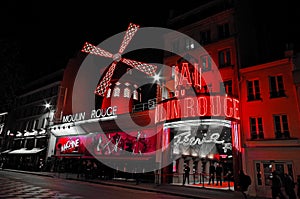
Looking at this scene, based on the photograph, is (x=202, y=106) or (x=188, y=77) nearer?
(x=202, y=106)

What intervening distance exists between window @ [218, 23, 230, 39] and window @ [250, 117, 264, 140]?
6124 millimetres

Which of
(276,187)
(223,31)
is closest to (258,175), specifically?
(276,187)

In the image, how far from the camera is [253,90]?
43.4 feet

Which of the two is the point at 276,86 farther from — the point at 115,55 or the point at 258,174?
the point at 115,55

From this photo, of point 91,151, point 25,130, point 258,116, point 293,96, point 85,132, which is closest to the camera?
point 293,96

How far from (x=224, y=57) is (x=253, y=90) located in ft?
10.7

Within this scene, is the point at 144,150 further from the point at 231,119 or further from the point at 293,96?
the point at 293,96

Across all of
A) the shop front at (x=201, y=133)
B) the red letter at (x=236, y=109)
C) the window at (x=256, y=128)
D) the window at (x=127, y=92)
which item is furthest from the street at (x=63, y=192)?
the window at (x=127, y=92)

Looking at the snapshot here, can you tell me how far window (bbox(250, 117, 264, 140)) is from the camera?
1241cm

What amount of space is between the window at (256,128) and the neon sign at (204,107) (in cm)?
93

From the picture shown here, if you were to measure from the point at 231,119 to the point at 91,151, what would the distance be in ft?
50.5

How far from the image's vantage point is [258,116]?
12680 millimetres

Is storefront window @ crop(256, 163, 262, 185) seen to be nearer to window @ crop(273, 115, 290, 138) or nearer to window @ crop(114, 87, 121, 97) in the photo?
window @ crop(273, 115, 290, 138)

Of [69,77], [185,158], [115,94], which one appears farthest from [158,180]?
[69,77]
